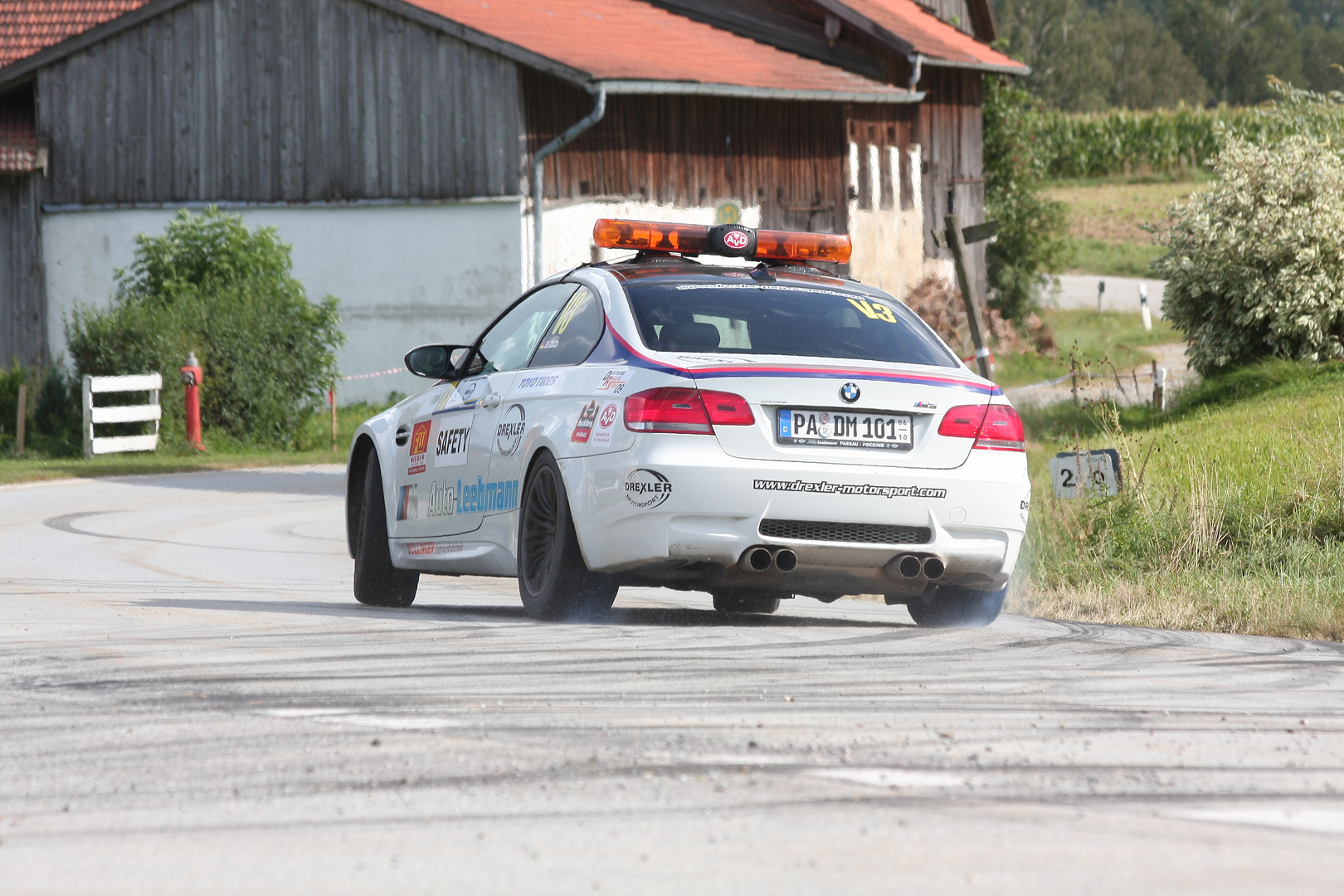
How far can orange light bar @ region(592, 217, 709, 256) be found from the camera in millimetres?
9312

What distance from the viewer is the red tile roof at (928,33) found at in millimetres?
40062

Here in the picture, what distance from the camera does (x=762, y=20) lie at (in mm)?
39344

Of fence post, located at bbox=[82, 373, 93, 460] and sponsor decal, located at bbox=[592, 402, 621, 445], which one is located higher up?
sponsor decal, located at bbox=[592, 402, 621, 445]

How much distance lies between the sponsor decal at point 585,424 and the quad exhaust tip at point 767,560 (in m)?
0.85

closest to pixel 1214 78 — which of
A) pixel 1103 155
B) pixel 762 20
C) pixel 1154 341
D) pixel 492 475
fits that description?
pixel 1103 155

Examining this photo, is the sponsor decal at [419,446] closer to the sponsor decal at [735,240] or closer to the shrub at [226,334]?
the sponsor decal at [735,240]

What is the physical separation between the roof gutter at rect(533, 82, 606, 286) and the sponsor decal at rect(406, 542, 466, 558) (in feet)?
66.9

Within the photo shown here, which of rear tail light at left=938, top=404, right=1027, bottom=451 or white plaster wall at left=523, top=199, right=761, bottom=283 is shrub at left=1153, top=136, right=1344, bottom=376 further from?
rear tail light at left=938, top=404, right=1027, bottom=451

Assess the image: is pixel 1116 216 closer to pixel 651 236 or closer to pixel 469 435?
pixel 651 236

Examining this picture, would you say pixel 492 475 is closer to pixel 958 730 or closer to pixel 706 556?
pixel 706 556

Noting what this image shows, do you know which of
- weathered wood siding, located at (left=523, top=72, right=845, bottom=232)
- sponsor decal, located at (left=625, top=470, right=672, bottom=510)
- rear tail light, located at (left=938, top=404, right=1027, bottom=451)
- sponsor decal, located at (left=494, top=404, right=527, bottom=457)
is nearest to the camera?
sponsor decal, located at (left=625, top=470, right=672, bottom=510)

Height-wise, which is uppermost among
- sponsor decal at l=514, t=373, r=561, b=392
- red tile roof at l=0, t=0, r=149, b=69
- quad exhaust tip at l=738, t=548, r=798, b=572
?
red tile roof at l=0, t=0, r=149, b=69

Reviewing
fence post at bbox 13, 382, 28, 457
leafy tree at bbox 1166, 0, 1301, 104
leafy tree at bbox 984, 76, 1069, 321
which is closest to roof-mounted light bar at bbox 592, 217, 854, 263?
fence post at bbox 13, 382, 28, 457

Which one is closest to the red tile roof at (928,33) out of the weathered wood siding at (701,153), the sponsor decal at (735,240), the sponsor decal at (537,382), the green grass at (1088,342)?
the weathered wood siding at (701,153)
